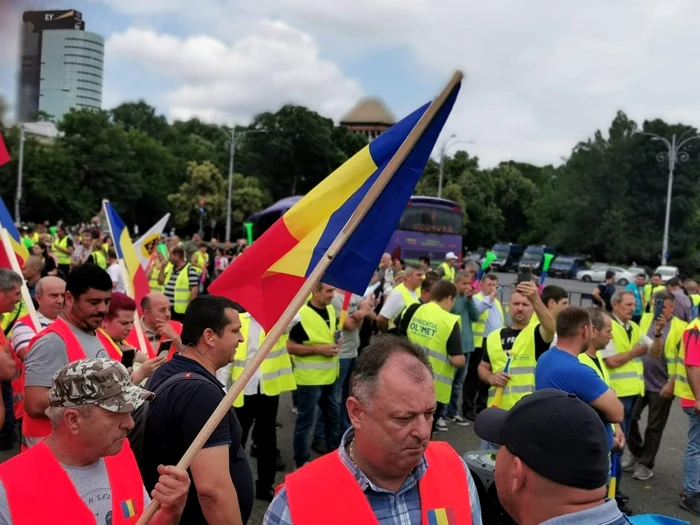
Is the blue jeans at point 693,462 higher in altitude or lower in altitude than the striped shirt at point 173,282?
lower

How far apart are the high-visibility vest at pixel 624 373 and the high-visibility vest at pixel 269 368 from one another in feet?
10.1

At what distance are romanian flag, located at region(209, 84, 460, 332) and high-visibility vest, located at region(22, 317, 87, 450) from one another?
3.06 ft

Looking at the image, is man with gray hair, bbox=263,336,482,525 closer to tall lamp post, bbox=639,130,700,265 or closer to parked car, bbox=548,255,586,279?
tall lamp post, bbox=639,130,700,265

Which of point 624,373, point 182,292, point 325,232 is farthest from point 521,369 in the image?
point 182,292

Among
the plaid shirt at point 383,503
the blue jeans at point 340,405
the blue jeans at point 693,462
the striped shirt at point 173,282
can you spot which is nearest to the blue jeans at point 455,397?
the blue jeans at point 340,405

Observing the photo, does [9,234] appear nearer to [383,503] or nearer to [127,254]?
[127,254]

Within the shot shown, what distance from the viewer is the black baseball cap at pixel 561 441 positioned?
5.77ft

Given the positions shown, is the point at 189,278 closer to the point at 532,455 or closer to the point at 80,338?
the point at 80,338

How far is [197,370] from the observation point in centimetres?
320

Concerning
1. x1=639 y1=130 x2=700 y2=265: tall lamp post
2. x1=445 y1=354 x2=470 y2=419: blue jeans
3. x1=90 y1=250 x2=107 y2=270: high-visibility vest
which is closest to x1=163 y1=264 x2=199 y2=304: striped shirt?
x1=90 y1=250 x2=107 y2=270: high-visibility vest

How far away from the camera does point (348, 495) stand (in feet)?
7.06

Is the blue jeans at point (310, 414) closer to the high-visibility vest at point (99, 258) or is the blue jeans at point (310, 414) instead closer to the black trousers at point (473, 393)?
the black trousers at point (473, 393)

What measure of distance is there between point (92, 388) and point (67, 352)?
3.80 feet

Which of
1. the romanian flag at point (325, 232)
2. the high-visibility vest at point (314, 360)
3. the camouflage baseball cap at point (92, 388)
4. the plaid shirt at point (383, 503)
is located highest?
the romanian flag at point (325, 232)
